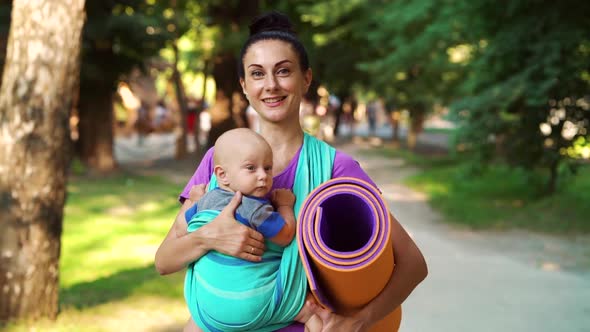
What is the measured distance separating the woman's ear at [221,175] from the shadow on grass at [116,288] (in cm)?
437

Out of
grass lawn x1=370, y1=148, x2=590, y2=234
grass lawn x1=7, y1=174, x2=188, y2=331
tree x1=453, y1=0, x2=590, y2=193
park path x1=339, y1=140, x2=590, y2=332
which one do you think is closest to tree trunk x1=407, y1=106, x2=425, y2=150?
grass lawn x1=370, y1=148, x2=590, y2=234

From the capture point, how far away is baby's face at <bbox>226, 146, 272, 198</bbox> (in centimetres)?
190

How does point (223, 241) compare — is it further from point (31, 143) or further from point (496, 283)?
point (496, 283)

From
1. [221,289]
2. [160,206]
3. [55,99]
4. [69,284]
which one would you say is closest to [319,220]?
[221,289]

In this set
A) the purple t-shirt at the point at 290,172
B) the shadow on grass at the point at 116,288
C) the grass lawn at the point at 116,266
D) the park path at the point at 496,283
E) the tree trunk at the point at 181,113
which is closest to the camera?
the purple t-shirt at the point at 290,172

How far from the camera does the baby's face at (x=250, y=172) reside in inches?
74.7

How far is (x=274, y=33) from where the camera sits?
2176mm

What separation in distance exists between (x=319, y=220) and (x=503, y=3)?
32.2 feet

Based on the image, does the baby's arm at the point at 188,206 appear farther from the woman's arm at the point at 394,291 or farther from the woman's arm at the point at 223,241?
the woman's arm at the point at 394,291

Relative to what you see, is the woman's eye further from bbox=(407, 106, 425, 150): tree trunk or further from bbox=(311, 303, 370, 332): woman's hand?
bbox=(407, 106, 425, 150): tree trunk

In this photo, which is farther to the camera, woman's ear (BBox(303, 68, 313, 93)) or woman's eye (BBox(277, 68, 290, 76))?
woman's ear (BBox(303, 68, 313, 93))

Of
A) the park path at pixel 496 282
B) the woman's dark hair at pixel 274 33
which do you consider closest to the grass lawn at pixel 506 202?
the park path at pixel 496 282

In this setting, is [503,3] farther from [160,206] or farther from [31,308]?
[31,308]

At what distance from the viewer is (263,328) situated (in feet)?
6.50
